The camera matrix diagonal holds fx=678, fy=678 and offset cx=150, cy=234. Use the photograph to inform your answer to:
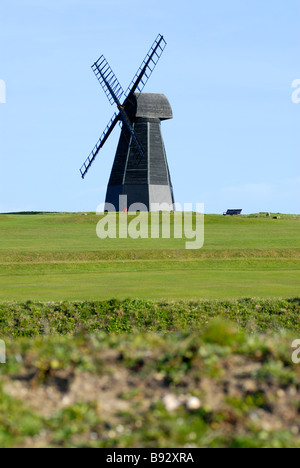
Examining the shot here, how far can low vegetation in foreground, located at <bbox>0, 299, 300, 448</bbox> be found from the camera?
755 cm

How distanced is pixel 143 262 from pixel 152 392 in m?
29.8

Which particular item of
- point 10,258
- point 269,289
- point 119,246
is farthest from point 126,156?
point 269,289

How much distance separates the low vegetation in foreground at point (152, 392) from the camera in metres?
7.55

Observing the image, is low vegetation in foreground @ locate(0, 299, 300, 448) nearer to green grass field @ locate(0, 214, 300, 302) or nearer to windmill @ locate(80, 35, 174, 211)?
green grass field @ locate(0, 214, 300, 302)

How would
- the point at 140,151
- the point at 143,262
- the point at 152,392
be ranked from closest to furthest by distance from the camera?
the point at 152,392
the point at 143,262
the point at 140,151

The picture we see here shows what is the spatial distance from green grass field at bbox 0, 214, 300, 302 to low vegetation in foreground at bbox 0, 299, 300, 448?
11357 mm

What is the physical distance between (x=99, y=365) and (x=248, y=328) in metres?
10.3

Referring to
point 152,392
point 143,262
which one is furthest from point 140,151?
point 152,392

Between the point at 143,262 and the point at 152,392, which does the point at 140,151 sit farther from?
the point at 152,392

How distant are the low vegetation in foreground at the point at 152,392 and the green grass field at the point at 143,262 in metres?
11.4

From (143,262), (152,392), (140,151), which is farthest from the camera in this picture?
(140,151)

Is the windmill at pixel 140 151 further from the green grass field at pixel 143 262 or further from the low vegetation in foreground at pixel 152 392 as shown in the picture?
the low vegetation in foreground at pixel 152 392

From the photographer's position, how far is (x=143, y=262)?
1499 inches
